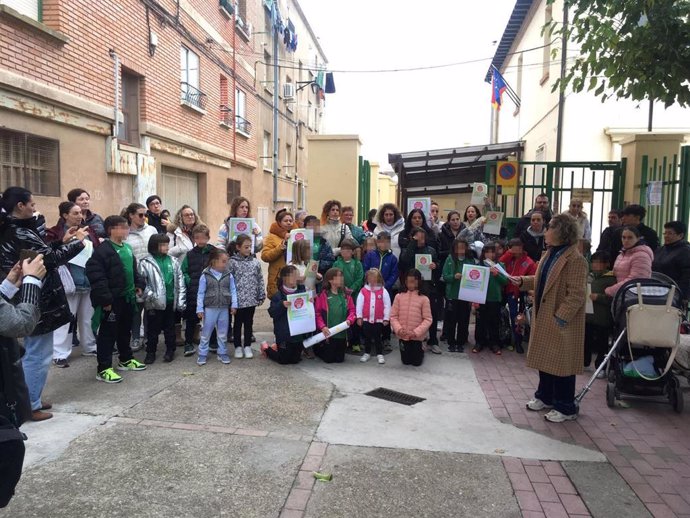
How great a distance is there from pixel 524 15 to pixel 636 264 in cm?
1292

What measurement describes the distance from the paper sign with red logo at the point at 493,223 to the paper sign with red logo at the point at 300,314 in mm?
3050

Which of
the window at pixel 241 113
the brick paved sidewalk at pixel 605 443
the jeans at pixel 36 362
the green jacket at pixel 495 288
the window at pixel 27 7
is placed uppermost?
the window at pixel 241 113

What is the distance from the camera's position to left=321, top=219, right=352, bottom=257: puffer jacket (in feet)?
24.5

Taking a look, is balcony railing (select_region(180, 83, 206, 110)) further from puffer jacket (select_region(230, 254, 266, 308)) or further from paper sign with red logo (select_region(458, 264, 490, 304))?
paper sign with red logo (select_region(458, 264, 490, 304))

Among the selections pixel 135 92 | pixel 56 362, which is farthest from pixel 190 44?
pixel 56 362

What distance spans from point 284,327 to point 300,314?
0.79ft

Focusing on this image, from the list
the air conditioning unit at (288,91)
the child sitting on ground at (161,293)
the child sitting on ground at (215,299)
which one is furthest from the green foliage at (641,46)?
Result: the air conditioning unit at (288,91)

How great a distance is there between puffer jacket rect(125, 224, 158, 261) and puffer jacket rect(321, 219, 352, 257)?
7.50 feet

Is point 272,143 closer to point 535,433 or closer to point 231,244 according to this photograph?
point 231,244

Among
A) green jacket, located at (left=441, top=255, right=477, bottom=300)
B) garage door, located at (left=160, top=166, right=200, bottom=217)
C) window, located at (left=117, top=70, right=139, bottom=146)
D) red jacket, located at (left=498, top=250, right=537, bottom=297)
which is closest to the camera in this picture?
green jacket, located at (left=441, top=255, right=477, bottom=300)

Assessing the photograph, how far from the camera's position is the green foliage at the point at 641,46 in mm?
4867

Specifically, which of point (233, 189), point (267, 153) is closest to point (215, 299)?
point (233, 189)

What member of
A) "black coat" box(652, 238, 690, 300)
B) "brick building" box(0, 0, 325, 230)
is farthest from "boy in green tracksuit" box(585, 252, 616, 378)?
"brick building" box(0, 0, 325, 230)

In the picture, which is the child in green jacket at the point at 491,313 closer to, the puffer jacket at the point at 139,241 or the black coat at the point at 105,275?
the puffer jacket at the point at 139,241
